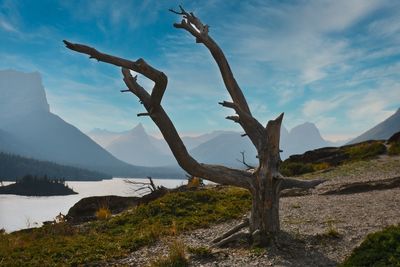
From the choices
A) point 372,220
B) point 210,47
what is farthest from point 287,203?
point 210,47

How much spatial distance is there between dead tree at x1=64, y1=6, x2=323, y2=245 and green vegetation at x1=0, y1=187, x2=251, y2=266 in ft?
14.9

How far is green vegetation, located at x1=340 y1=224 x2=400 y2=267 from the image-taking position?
327 inches

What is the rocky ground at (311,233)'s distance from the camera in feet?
39.6

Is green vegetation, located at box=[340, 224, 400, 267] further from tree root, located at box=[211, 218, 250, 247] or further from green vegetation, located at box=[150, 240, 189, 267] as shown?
tree root, located at box=[211, 218, 250, 247]

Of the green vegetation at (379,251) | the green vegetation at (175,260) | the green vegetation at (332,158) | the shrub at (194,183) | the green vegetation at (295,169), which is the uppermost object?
the green vegetation at (332,158)

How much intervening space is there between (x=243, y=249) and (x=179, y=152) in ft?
12.9

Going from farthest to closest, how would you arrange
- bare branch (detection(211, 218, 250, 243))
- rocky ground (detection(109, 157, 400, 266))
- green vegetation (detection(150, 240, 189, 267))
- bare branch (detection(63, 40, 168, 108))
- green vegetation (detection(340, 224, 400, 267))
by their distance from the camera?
bare branch (detection(211, 218, 250, 243)), rocky ground (detection(109, 157, 400, 266)), green vegetation (detection(150, 240, 189, 267)), bare branch (detection(63, 40, 168, 108)), green vegetation (detection(340, 224, 400, 267))

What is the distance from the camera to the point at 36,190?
460ft

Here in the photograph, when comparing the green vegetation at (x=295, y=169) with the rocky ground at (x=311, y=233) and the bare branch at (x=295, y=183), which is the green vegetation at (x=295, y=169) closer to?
the rocky ground at (x=311, y=233)

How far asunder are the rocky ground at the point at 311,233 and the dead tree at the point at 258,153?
0.93m

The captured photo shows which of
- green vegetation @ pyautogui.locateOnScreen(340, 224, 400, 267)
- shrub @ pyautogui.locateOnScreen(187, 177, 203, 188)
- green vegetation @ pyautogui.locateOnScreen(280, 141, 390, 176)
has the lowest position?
green vegetation @ pyautogui.locateOnScreen(340, 224, 400, 267)

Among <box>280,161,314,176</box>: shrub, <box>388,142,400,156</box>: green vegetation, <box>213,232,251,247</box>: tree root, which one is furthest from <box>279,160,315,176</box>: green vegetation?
<box>213,232,251,247</box>: tree root

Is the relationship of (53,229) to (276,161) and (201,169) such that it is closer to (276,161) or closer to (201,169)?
(201,169)

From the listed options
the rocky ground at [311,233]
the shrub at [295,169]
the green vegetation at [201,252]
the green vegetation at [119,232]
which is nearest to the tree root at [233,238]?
the rocky ground at [311,233]
